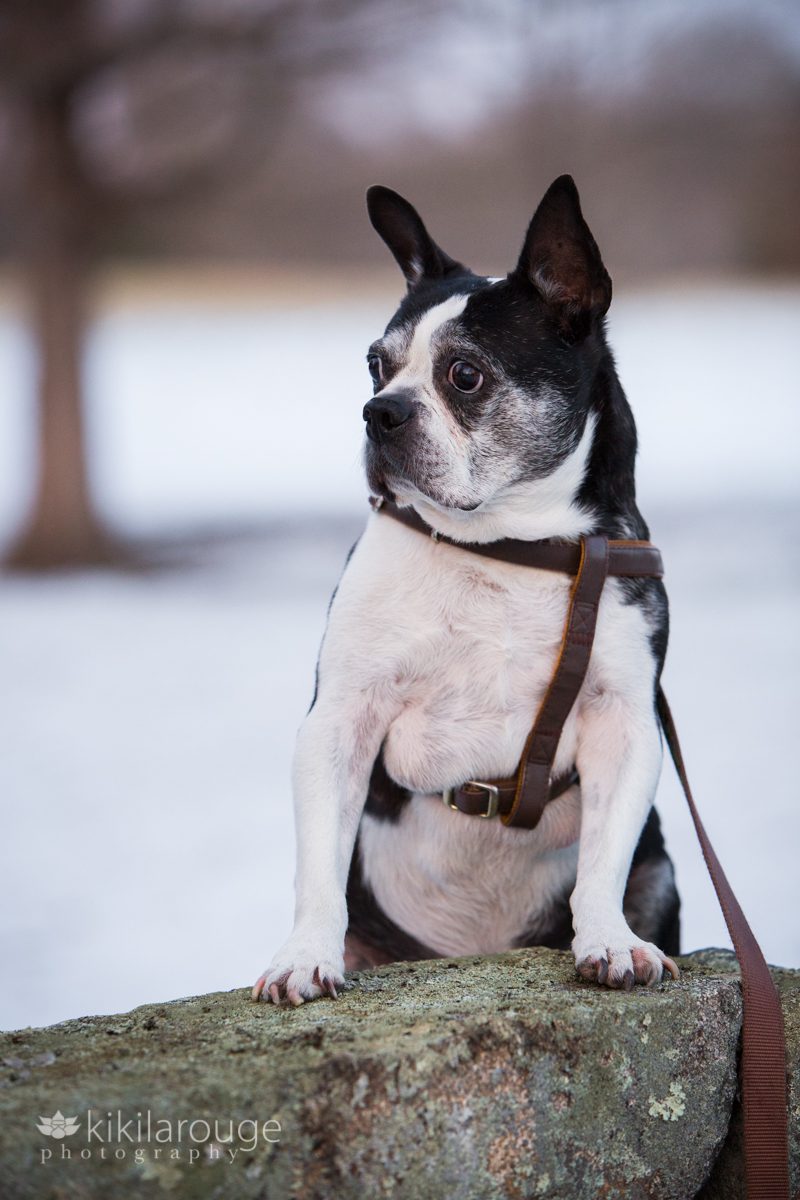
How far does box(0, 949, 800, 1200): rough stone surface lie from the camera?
1.84 m

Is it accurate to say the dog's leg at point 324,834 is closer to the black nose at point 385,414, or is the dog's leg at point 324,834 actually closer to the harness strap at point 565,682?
the harness strap at point 565,682

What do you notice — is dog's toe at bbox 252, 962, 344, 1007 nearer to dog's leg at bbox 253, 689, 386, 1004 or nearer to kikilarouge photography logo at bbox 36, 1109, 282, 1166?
dog's leg at bbox 253, 689, 386, 1004

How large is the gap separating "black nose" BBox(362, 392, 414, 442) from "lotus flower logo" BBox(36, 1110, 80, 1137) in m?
1.44

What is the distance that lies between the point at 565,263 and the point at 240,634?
647 centimetres

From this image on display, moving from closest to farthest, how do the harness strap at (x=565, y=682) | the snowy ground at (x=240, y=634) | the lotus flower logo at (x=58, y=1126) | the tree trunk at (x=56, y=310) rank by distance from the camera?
the lotus flower logo at (x=58, y=1126) → the harness strap at (x=565, y=682) → the snowy ground at (x=240, y=634) → the tree trunk at (x=56, y=310)

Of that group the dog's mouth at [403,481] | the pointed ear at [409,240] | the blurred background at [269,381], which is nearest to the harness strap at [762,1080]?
the dog's mouth at [403,481]

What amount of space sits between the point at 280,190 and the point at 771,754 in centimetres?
823

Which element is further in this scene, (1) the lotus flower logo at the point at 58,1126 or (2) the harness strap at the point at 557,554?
(2) the harness strap at the point at 557,554

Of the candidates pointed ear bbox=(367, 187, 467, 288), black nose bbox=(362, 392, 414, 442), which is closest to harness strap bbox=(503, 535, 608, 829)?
black nose bbox=(362, 392, 414, 442)

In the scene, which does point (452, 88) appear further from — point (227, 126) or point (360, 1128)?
point (360, 1128)

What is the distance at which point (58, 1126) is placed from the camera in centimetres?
180

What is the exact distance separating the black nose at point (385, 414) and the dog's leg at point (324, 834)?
1.81 feet

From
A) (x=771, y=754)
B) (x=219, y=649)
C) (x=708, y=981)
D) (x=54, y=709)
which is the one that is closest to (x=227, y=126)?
(x=219, y=649)

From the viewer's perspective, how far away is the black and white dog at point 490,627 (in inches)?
103
